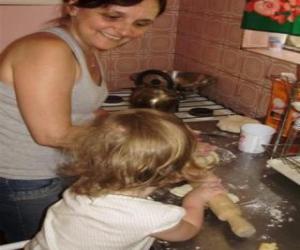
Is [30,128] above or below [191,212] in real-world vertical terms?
above

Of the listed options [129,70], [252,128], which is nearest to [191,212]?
[252,128]

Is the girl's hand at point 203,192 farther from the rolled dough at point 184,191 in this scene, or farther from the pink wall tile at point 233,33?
the pink wall tile at point 233,33

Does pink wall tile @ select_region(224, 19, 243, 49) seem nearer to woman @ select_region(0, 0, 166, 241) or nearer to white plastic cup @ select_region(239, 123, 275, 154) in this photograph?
white plastic cup @ select_region(239, 123, 275, 154)

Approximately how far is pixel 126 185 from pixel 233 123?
67cm

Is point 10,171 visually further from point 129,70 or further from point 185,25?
point 185,25

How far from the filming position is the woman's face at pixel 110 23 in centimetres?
78

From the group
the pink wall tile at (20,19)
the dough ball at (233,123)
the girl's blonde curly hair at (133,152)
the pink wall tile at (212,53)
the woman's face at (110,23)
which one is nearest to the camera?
the girl's blonde curly hair at (133,152)

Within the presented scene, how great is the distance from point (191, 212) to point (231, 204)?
0.09 m

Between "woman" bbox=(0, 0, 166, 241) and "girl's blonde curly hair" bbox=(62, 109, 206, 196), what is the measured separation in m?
0.09

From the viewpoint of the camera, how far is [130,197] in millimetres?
694

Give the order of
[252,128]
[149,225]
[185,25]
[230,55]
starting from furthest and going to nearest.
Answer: [185,25], [230,55], [252,128], [149,225]

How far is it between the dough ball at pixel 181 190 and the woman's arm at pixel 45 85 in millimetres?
264

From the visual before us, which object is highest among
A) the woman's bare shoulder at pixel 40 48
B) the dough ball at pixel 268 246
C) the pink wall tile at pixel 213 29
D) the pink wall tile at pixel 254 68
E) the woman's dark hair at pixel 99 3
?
the woman's dark hair at pixel 99 3

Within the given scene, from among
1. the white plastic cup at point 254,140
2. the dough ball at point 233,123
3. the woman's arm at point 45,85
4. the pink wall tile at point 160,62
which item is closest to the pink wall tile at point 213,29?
the pink wall tile at point 160,62
